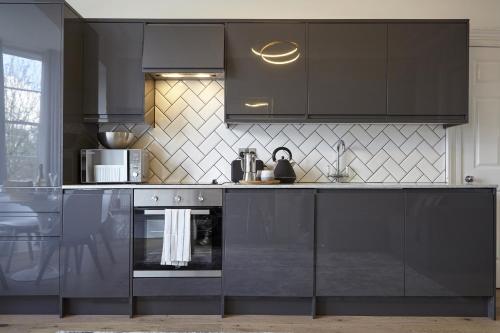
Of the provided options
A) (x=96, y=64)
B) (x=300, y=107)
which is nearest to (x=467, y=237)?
(x=300, y=107)

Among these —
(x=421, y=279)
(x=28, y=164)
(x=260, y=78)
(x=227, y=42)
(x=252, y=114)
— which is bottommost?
(x=421, y=279)

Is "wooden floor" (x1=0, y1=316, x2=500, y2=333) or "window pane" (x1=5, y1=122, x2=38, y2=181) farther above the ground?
"window pane" (x1=5, y1=122, x2=38, y2=181)

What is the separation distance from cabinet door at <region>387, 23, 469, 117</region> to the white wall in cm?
47

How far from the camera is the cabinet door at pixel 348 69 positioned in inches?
107

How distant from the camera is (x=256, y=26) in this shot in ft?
9.02

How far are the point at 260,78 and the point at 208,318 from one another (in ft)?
5.90

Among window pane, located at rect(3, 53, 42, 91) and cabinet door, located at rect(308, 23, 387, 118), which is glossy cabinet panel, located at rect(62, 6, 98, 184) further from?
cabinet door, located at rect(308, 23, 387, 118)

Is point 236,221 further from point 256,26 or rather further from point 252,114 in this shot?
point 256,26

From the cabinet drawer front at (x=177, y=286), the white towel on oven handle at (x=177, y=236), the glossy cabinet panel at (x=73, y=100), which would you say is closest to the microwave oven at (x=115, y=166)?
the glossy cabinet panel at (x=73, y=100)

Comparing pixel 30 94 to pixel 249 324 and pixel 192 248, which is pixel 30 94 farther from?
pixel 249 324

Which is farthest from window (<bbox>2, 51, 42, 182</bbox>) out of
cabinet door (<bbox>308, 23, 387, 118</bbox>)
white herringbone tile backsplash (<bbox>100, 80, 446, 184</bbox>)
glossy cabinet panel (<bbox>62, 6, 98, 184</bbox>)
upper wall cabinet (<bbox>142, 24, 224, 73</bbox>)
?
cabinet door (<bbox>308, 23, 387, 118</bbox>)

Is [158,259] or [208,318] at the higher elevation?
[158,259]

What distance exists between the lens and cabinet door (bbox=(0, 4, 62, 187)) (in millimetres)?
2459

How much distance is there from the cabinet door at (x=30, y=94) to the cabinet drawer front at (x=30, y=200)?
0.16 ft
